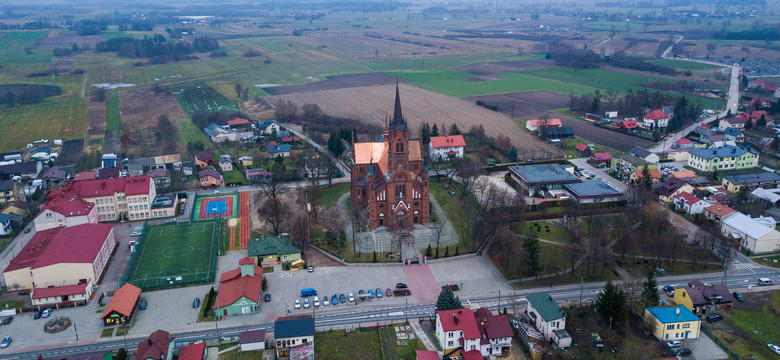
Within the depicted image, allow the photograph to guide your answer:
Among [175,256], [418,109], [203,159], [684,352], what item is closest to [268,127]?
[203,159]

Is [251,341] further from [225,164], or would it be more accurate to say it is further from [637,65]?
[637,65]

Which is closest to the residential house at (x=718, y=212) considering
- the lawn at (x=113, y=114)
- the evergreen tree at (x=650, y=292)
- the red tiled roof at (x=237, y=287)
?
the evergreen tree at (x=650, y=292)

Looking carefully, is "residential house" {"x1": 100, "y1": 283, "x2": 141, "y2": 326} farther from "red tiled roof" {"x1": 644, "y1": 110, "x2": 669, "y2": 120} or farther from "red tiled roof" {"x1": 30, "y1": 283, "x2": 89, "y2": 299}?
"red tiled roof" {"x1": 644, "y1": 110, "x2": 669, "y2": 120}

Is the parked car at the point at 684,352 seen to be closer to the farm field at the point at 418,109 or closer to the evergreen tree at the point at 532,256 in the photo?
the evergreen tree at the point at 532,256

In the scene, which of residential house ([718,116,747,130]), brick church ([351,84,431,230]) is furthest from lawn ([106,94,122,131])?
residential house ([718,116,747,130])

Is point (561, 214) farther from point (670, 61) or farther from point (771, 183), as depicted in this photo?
point (670, 61)

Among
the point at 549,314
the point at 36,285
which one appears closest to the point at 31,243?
the point at 36,285
